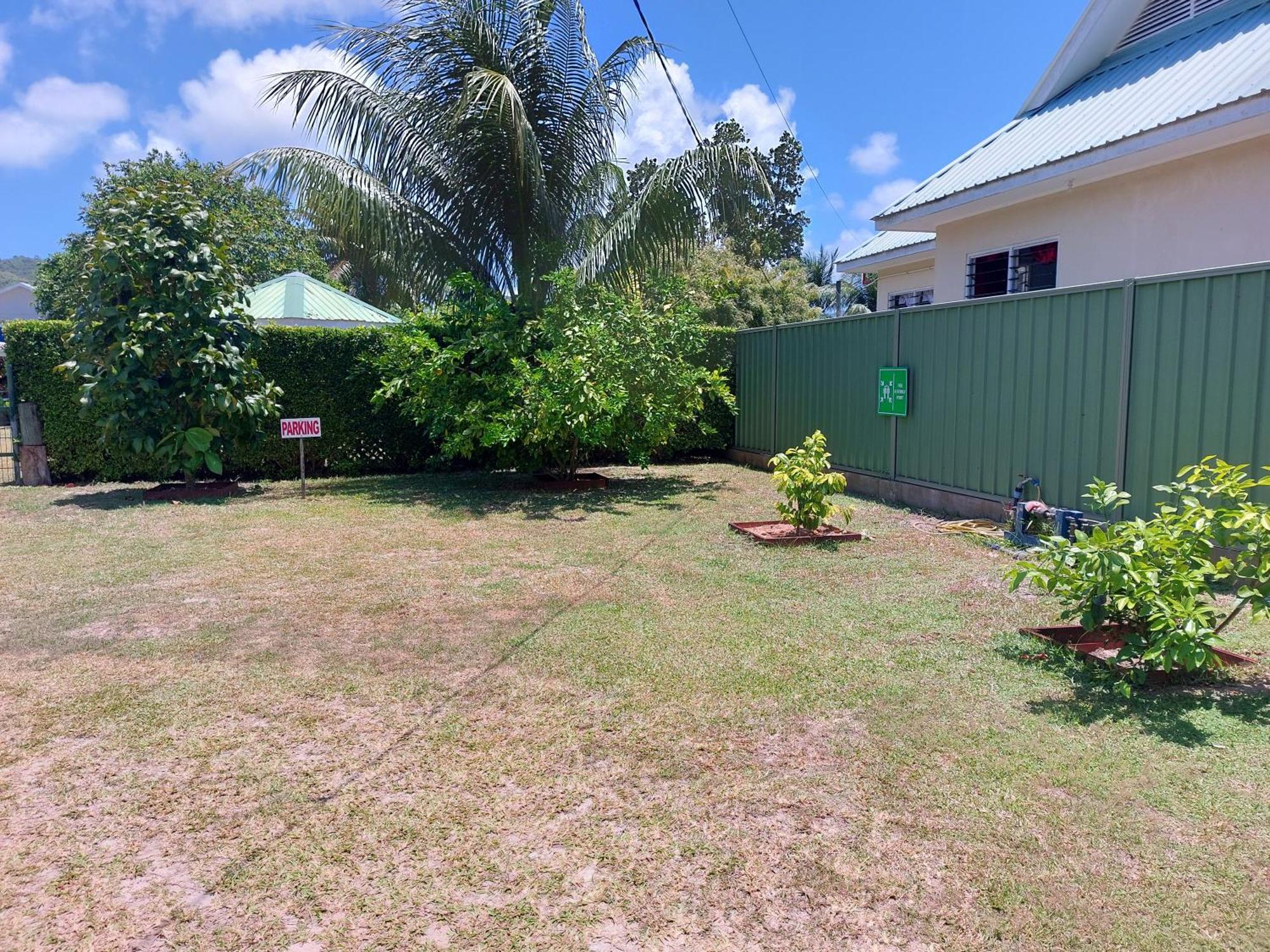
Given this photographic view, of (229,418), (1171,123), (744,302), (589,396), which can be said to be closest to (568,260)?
(589,396)

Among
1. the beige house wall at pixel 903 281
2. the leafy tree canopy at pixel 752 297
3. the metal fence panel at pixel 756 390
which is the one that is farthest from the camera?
the leafy tree canopy at pixel 752 297

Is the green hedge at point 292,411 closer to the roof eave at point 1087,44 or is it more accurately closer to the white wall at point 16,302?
the roof eave at point 1087,44

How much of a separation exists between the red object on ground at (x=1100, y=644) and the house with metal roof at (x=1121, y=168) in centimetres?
481

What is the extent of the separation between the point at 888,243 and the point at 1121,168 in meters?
6.83

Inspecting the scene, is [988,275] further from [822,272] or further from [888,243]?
[822,272]

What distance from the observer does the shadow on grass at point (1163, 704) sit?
3.70m

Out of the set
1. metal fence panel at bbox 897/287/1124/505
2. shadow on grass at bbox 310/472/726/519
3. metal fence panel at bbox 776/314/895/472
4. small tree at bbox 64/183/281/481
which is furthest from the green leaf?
→ metal fence panel at bbox 897/287/1124/505

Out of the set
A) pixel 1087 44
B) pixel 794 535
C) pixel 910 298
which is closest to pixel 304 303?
pixel 910 298

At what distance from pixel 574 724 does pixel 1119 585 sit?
2.54 meters

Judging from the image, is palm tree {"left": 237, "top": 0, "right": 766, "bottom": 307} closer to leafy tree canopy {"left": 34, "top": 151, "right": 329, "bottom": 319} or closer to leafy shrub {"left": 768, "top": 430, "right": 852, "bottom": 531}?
leafy shrub {"left": 768, "top": 430, "right": 852, "bottom": 531}

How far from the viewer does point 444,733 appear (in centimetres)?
372

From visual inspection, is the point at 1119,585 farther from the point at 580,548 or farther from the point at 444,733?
the point at 580,548

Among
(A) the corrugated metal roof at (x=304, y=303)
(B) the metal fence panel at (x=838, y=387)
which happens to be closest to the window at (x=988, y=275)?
(B) the metal fence panel at (x=838, y=387)

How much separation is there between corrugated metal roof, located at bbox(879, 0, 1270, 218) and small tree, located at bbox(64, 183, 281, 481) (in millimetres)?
8441
